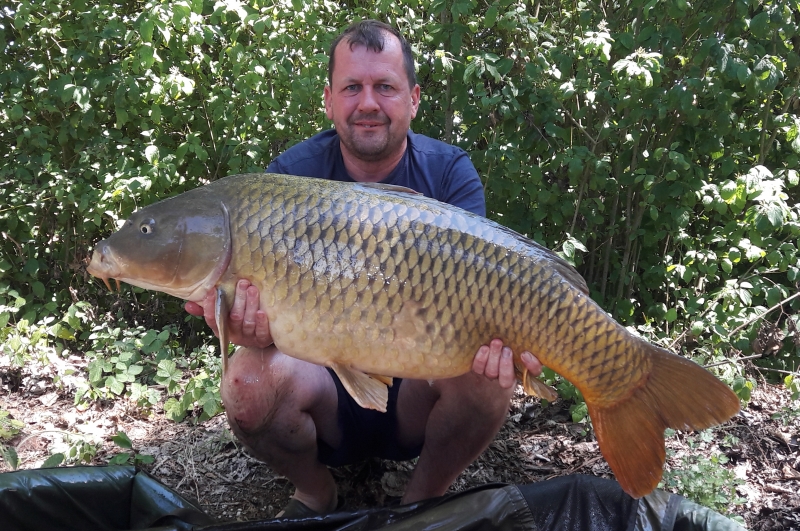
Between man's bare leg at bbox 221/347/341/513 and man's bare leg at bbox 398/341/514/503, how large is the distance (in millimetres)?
207

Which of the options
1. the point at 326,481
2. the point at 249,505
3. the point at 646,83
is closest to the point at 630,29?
the point at 646,83

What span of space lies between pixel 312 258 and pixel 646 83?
5.00ft

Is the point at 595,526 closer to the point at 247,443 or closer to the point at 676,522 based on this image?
the point at 676,522

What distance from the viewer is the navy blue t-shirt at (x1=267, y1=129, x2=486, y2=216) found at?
1.74 meters

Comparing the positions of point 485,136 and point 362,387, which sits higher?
point 485,136

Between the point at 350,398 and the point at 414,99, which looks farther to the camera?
the point at 414,99

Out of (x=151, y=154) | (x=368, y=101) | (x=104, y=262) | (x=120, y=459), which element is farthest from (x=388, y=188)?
(x=151, y=154)

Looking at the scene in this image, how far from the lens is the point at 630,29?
259 cm

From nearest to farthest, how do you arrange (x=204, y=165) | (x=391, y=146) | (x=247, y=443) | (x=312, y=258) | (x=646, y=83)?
(x=312, y=258), (x=247, y=443), (x=391, y=146), (x=646, y=83), (x=204, y=165)

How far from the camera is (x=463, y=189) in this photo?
68.3 inches

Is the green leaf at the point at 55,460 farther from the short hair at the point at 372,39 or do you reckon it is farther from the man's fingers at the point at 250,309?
the short hair at the point at 372,39

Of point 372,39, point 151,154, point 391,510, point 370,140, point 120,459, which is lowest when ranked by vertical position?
point 120,459

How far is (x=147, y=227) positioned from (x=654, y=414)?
3.50 ft

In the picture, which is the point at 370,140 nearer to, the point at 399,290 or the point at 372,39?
the point at 372,39
